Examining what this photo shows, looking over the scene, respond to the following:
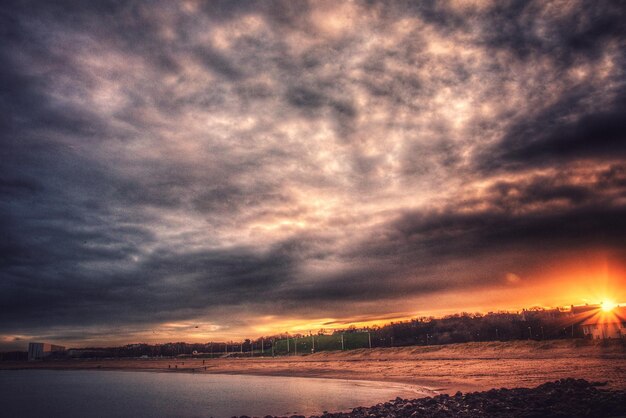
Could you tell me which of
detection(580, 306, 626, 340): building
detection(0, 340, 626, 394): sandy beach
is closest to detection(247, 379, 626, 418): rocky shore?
detection(0, 340, 626, 394): sandy beach

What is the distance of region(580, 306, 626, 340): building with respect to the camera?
71.8m

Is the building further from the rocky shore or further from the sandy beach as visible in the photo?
the rocky shore

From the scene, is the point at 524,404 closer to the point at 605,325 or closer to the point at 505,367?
the point at 505,367

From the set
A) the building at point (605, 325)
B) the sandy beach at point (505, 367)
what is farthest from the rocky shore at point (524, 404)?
the building at point (605, 325)

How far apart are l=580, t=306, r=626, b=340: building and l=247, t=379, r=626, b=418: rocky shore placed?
52.6 m

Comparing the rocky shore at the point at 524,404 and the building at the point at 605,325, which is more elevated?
the building at the point at 605,325

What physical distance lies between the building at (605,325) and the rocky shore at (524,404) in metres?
52.6

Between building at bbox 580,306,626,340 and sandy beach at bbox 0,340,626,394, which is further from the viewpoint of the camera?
building at bbox 580,306,626,340

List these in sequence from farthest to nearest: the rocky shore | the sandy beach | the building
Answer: the building, the sandy beach, the rocky shore

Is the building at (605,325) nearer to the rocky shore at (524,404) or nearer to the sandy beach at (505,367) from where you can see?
the sandy beach at (505,367)

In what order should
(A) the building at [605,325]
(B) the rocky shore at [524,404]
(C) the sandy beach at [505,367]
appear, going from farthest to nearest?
(A) the building at [605,325], (C) the sandy beach at [505,367], (B) the rocky shore at [524,404]

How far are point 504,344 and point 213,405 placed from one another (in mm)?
52420

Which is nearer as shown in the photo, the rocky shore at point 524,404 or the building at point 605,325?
the rocky shore at point 524,404

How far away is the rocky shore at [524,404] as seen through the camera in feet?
75.4
